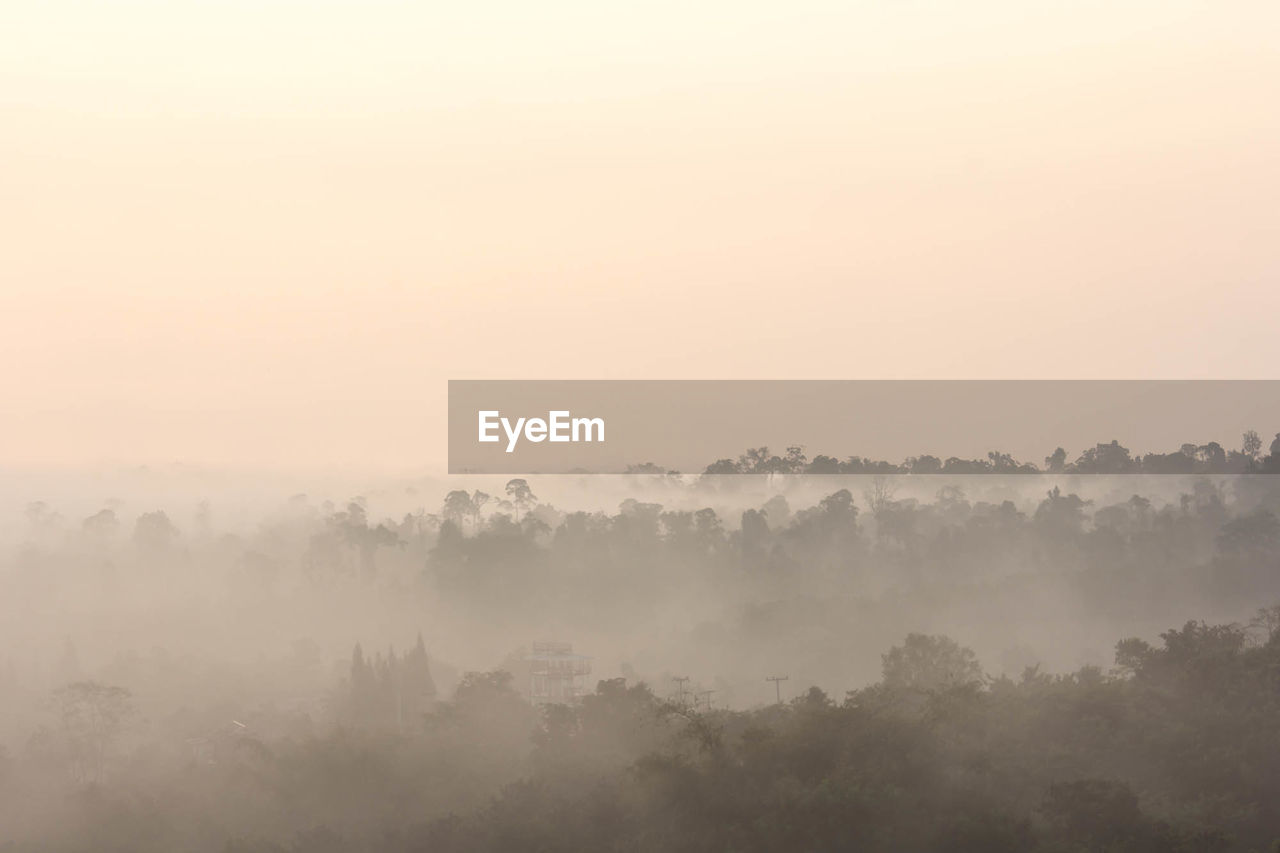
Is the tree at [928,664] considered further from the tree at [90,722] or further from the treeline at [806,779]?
the tree at [90,722]

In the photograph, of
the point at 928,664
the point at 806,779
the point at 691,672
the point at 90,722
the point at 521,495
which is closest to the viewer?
the point at 806,779

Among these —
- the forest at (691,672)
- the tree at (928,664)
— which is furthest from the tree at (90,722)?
the tree at (928,664)

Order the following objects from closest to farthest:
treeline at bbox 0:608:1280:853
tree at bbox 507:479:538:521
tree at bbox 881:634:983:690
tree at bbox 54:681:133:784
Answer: treeline at bbox 0:608:1280:853 < tree at bbox 881:634:983:690 < tree at bbox 54:681:133:784 < tree at bbox 507:479:538:521

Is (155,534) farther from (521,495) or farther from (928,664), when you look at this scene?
(928,664)

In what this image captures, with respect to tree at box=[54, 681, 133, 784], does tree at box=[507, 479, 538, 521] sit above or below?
above

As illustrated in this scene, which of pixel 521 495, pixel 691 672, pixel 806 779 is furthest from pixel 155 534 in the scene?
pixel 806 779

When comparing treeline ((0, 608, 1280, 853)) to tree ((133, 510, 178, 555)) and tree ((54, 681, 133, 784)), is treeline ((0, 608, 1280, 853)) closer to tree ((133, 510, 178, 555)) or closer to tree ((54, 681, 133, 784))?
tree ((54, 681, 133, 784))

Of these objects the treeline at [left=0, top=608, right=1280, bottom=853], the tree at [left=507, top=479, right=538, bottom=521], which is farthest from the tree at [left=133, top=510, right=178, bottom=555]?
the treeline at [left=0, top=608, right=1280, bottom=853]

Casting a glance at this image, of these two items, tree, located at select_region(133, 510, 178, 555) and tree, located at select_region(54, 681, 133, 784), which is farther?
tree, located at select_region(133, 510, 178, 555)

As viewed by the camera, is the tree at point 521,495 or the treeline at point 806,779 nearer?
the treeline at point 806,779
